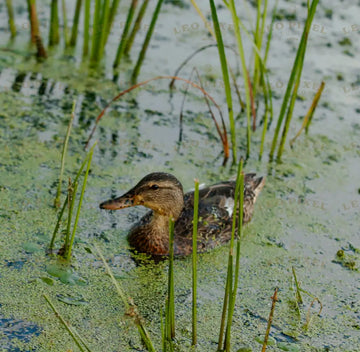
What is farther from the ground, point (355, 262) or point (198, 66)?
point (198, 66)

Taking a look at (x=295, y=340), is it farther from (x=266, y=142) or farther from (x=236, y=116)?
(x=236, y=116)

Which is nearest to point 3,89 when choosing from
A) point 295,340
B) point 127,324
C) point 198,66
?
point 198,66

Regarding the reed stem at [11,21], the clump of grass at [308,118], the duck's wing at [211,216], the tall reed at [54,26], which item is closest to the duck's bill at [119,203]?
the duck's wing at [211,216]

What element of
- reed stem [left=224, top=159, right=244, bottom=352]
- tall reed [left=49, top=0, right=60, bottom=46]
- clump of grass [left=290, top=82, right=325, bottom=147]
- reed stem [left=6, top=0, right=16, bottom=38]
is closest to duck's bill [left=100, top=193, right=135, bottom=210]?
reed stem [left=224, top=159, right=244, bottom=352]

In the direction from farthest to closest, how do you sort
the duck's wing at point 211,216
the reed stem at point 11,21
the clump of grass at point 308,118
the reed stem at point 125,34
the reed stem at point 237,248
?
the reed stem at point 11,21 < the reed stem at point 125,34 < the clump of grass at point 308,118 < the duck's wing at point 211,216 < the reed stem at point 237,248

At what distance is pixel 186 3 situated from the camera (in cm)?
859

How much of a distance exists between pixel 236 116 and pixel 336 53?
2165 mm

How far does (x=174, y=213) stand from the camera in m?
4.63

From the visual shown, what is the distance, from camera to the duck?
4.45 meters

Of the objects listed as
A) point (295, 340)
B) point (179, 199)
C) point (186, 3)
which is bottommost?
point (295, 340)

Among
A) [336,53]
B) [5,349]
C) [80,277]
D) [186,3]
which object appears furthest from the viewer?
Answer: [186,3]

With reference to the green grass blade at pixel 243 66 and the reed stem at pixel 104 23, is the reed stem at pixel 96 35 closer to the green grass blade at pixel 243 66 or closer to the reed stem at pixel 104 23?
the reed stem at pixel 104 23

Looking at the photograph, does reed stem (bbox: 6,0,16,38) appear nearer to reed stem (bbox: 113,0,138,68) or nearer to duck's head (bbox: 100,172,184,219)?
reed stem (bbox: 113,0,138,68)

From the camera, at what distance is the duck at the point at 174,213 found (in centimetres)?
445
